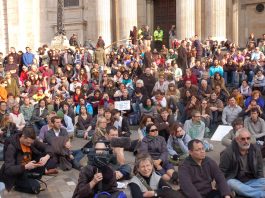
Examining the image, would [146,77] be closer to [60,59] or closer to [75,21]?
[60,59]

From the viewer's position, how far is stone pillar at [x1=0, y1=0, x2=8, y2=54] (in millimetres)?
30766

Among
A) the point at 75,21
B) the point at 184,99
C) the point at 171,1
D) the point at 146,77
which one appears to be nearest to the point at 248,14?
the point at 171,1

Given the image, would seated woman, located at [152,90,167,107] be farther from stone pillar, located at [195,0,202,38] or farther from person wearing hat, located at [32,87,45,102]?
stone pillar, located at [195,0,202,38]

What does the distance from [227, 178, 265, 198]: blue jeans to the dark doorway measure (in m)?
23.8

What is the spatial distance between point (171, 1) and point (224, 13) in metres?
6.01

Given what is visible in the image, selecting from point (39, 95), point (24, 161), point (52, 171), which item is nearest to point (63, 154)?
point (52, 171)

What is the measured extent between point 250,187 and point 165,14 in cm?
2506

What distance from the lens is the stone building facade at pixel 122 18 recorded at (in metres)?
25.8

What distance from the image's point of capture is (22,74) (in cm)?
1848

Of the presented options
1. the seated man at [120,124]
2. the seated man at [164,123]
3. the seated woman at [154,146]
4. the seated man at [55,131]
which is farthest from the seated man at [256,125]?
the seated man at [55,131]

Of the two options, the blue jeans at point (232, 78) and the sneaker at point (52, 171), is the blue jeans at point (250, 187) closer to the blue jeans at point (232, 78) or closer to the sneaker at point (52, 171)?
the sneaker at point (52, 171)

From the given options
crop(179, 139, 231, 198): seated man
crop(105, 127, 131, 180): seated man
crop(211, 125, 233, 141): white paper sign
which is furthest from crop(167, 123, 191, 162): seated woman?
crop(179, 139, 231, 198): seated man

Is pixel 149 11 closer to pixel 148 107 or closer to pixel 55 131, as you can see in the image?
pixel 148 107

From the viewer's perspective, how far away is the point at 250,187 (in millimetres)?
6688
